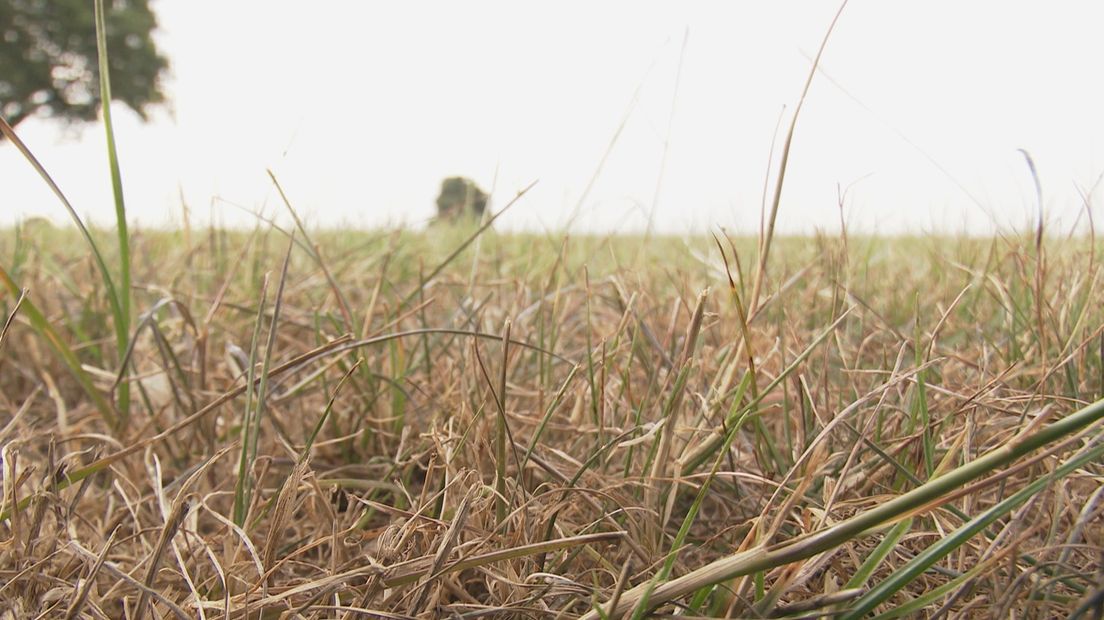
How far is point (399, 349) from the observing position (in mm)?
1090

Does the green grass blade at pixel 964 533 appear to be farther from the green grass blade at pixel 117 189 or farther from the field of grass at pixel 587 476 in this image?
the green grass blade at pixel 117 189

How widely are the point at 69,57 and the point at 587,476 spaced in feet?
67.4

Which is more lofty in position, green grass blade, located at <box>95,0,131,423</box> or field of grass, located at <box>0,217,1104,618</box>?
green grass blade, located at <box>95,0,131,423</box>

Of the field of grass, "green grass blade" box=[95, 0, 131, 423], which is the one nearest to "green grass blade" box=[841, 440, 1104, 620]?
the field of grass

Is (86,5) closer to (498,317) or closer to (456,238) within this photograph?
(456,238)

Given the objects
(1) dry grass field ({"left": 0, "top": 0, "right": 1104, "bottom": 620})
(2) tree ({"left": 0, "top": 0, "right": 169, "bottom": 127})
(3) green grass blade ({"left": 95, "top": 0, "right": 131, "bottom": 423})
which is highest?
(2) tree ({"left": 0, "top": 0, "right": 169, "bottom": 127})

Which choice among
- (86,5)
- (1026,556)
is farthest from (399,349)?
(86,5)

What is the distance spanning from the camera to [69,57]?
57.1 ft

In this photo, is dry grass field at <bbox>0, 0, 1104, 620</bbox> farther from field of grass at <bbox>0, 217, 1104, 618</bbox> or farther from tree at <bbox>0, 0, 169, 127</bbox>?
tree at <bbox>0, 0, 169, 127</bbox>

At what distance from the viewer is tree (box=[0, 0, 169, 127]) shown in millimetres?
16594

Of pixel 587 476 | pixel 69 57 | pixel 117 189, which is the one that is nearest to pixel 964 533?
pixel 587 476

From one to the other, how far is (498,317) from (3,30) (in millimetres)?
19786

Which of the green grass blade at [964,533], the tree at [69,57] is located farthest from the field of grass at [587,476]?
the tree at [69,57]

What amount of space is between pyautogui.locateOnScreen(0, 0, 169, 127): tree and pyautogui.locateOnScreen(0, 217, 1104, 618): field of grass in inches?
711
